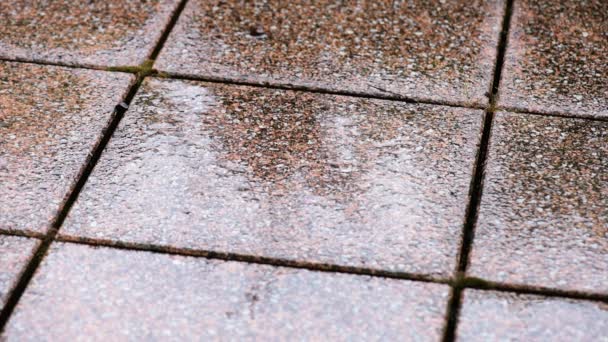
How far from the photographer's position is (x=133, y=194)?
2188mm

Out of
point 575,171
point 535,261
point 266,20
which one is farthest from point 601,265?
point 266,20

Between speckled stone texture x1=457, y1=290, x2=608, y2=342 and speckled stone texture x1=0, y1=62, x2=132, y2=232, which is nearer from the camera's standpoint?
speckled stone texture x1=457, y1=290, x2=608, y2=342

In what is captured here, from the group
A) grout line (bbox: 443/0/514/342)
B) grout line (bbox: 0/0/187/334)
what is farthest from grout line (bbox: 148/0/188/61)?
grout line (bbox: 443/0/514/342)

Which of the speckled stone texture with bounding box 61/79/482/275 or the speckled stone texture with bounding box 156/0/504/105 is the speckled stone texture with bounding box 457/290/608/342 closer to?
the speckled stone texture with bounding box 61/79/482/275

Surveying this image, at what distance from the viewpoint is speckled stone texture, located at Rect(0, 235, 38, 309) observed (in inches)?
76.4

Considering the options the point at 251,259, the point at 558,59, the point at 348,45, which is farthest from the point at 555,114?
the point at 251,259

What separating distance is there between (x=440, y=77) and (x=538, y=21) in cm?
54

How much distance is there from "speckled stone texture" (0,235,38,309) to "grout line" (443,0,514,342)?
1035mm

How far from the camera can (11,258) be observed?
201 centimetres

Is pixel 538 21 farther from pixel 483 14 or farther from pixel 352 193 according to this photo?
pixel 352 193

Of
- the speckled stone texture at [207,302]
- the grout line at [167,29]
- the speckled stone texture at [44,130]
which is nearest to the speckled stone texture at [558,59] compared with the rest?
the speckled stone texture at [207,302]

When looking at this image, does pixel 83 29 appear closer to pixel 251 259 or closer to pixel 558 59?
pixel 251 259

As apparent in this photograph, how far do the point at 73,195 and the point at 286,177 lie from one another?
581 mm

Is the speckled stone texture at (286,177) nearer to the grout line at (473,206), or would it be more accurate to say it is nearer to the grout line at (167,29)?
the grout line at (473,206)
